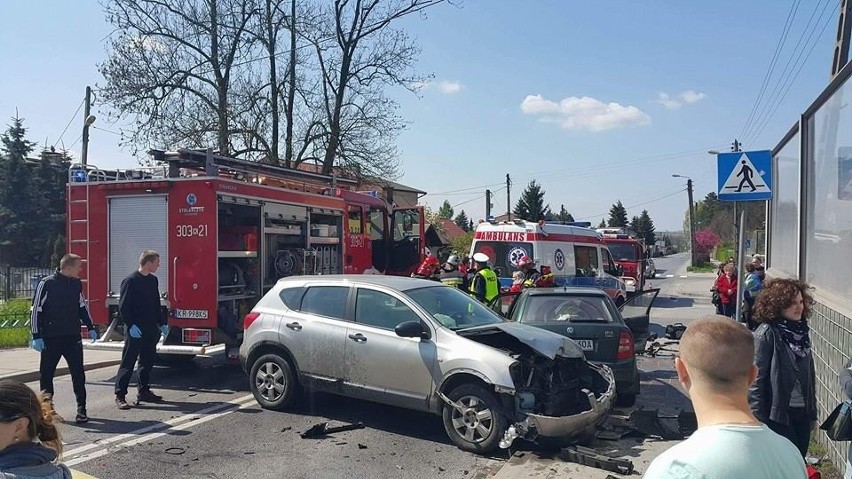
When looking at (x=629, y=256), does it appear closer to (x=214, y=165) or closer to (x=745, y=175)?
(x=745, y=175)

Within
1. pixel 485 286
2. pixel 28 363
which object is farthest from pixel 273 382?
pixel 28 363

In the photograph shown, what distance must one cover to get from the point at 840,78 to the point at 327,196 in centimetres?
834

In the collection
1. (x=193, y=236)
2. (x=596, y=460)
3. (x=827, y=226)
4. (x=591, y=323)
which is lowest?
(x=596, y=460)

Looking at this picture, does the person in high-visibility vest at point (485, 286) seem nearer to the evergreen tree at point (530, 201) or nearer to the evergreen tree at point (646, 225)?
the evergreen tree at point (530, 201)

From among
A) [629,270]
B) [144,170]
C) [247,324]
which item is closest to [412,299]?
[247,324]

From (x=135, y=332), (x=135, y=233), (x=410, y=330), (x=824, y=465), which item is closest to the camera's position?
(x=824, y=465)

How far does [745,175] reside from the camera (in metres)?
7.74

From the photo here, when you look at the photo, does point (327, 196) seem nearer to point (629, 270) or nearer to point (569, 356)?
point (569, 356)

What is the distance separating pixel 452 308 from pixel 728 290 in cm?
927

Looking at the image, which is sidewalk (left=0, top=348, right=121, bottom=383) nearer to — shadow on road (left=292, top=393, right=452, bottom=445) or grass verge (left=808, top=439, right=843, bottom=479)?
shadow on road (left=292, top=393, right=452, bottom=445)

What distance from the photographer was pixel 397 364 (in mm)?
7133

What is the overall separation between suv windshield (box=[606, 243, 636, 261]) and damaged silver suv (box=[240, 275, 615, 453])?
64.4 feet

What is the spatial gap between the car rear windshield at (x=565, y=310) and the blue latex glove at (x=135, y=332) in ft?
14.6

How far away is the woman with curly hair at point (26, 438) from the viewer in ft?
7.79
